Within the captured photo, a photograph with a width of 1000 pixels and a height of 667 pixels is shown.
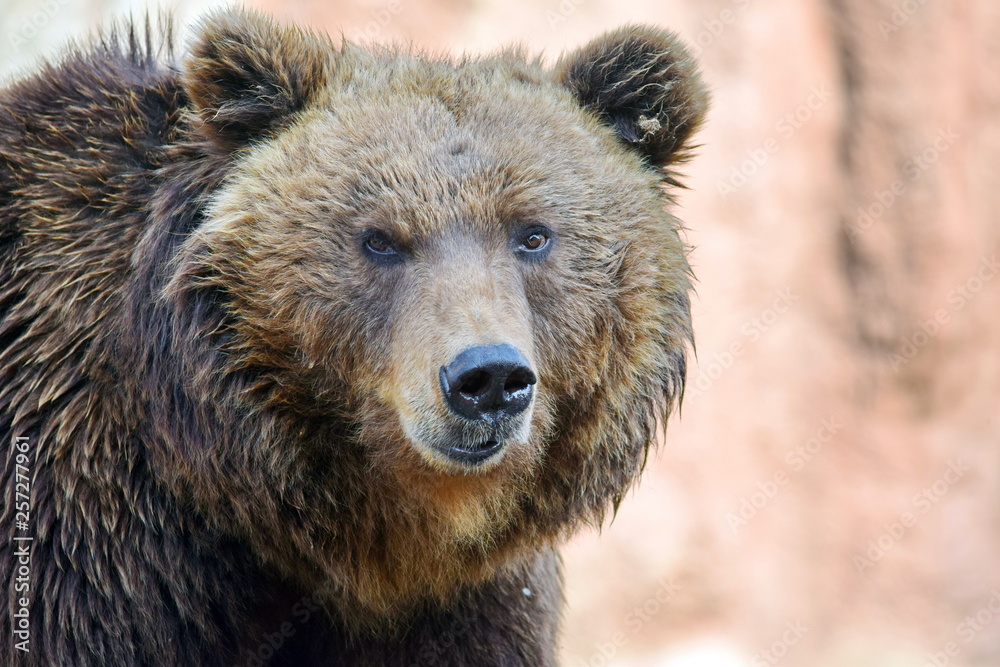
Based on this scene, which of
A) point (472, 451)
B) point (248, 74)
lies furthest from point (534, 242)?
point (248, 74)

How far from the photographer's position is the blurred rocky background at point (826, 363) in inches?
475

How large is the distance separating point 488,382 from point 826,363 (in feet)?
31.5

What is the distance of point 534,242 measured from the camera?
4473mm

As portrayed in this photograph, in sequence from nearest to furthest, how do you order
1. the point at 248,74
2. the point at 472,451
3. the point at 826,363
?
the point at 472,451
the point at 248,74
the point at 826,363

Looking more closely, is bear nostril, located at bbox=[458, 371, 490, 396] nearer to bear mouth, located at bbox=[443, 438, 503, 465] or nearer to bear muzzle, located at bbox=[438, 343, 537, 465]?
bear muzzle, located at bbox=[438, 343, 537, 465]

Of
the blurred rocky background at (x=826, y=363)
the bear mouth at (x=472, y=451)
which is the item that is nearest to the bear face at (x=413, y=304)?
the bear mouth at (x=472, y=451)

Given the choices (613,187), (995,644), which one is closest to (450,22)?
(613,187)

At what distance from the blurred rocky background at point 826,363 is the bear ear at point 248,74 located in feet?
24.7

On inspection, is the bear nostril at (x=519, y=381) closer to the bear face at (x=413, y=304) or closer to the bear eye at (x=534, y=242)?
the bear face at (x=413, y=304)

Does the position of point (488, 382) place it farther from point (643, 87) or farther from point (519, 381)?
point (643, 87)

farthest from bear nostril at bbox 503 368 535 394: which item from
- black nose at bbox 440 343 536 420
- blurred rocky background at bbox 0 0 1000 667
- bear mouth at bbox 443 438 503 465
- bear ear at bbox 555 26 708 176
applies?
blurred rocky background at bbox 0 0 1000 667

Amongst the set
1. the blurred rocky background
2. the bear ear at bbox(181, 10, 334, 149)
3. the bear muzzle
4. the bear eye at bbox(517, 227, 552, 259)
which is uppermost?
the bear ear at bbox(181, 10, 334, 149)

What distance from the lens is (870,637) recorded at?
1264 cm

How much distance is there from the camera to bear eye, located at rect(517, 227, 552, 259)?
14.6ft
